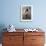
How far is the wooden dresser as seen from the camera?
3.52 m

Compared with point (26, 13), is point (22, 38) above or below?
below

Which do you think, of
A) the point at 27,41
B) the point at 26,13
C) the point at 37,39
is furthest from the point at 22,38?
the point at 26,13

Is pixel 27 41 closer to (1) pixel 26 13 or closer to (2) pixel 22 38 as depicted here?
(2) pixel 22 38

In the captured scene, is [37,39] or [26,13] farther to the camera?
[26,13]

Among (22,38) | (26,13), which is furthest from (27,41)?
(26,13)

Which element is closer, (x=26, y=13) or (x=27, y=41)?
(x=27, y=41)

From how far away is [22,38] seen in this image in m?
3.53

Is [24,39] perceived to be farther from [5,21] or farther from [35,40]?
[5,21]

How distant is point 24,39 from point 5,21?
913mm

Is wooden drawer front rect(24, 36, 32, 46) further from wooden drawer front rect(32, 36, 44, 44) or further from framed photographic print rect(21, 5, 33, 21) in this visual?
framed photographic print rect(21, 5, 33, 21)

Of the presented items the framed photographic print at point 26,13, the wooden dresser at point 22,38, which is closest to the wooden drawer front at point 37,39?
the wooden dresser at point 22,38

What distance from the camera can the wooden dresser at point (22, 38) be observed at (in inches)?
139

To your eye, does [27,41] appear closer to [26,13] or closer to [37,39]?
[37,39]

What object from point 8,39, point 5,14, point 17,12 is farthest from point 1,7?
point 8,39
